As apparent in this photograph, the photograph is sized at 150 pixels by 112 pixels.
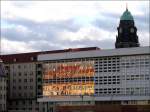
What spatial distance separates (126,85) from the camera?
12888 cm

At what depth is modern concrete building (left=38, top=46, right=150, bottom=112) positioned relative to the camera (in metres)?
127

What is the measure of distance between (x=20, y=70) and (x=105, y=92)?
150 feet

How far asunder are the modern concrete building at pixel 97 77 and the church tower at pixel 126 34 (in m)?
24.7

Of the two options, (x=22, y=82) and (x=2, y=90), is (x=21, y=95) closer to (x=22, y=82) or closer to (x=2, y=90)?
(x=22, y=82)

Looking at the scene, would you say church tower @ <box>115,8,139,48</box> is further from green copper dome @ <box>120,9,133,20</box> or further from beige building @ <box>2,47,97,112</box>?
beige building @ <box>2,47,97,112</box>

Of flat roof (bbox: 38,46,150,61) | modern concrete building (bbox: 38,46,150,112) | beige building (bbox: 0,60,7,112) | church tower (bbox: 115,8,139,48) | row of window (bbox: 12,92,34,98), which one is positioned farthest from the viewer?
row of window (bbox: 12,92,34,98)

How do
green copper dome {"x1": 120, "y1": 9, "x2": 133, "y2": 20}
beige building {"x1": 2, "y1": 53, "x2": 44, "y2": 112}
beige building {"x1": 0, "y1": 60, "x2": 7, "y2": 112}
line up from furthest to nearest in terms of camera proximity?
beige building {"x1": 2, "y1": 53, "x2": 44, "y2": 112} < green copper dome {"x1": 120, "y1": 9, "x2": 133, "y2": 20} < beige building {"x1": 0, "y1": 60, "x2": 7, "y2": 112}

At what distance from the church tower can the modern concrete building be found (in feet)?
81.0

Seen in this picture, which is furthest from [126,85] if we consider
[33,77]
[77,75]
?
[33,77]

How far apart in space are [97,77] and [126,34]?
101 ft

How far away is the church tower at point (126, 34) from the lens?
157750 mm

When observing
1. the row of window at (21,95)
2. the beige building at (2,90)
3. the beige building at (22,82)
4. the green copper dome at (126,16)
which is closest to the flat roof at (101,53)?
the beige building at (2,90)

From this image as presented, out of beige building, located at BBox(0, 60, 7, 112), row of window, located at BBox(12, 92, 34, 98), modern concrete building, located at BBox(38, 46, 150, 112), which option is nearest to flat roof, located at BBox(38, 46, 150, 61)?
modern concrete building, located at BBox(38, 46, 150, 112)

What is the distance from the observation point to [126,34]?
160m
